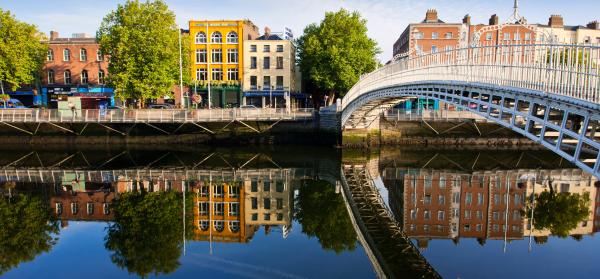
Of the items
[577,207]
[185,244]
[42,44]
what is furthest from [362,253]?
[42,44]

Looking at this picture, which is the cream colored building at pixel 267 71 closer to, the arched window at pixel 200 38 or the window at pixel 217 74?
the window at pixel 217 74

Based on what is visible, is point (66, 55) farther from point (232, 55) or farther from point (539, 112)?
point (539, 112)

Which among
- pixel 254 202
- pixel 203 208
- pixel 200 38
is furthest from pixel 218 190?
pixel 200 38

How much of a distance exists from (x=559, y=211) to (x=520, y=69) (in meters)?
6.66

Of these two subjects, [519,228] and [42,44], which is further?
[42,44]

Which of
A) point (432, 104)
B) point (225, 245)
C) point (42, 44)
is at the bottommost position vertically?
point (225, 245)

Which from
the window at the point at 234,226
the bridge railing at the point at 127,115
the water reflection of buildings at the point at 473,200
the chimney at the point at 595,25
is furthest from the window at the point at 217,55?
the chimney at the point at 595,25

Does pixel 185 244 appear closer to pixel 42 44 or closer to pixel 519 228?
pixel 519 228

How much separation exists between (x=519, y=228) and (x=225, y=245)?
8.56 meters

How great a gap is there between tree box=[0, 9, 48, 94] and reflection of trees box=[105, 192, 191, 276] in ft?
85.5

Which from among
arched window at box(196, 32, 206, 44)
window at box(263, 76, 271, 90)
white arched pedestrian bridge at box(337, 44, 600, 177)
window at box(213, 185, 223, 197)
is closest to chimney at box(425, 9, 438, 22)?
window at box(263, 76, 271, 90)

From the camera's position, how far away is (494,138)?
31219 mm

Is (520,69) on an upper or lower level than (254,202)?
upper

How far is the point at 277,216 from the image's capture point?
1535cm
